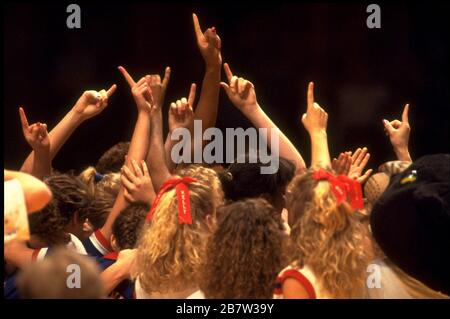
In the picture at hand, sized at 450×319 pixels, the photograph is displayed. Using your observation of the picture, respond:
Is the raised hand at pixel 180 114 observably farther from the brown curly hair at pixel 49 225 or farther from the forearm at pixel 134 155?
the brown curly hair at pixel 49 225

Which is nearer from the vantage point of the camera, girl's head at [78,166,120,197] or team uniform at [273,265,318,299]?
team uniform at [273,265,318,299]

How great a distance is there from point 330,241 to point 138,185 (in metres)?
0.77

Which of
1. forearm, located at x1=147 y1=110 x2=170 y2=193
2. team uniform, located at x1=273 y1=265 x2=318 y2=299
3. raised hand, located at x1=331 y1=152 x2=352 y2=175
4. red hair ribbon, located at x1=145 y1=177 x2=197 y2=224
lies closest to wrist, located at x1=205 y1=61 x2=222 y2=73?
forearm, located at x1=147 y1=110 x2=170 y2=193

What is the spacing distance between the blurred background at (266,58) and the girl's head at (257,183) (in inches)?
50.3

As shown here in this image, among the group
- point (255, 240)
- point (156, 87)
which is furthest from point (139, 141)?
point (255, 240)

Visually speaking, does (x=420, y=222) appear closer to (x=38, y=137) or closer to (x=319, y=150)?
(x=319, y=150)

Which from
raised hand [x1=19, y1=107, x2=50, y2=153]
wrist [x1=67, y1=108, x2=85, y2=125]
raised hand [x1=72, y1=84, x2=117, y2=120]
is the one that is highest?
raised hand [x1=72, y1=84, x2=117, y2=120]

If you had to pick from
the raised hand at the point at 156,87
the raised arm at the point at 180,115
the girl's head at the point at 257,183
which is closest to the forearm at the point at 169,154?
the raised arm at the point at 180,115

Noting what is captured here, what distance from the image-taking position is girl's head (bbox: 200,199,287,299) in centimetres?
224

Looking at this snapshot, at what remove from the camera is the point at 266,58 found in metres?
4.21

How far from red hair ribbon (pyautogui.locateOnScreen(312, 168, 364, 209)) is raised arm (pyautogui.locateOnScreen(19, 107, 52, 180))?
3.59 feet

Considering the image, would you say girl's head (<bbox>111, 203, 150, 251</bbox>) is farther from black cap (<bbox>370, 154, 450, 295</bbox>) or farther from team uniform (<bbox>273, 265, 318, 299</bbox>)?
black cap (<bbox>370, 154, 450, 295</bbox>)

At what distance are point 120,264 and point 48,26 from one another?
182 centimetres

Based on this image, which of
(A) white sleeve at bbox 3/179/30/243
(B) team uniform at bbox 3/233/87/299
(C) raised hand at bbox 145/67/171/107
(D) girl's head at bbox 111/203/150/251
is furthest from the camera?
(C) raised hand at bbox 145/67/171/107
